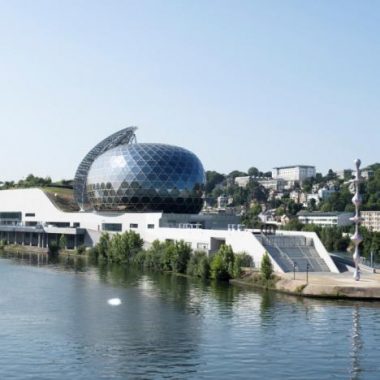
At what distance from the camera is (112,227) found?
90.1 m

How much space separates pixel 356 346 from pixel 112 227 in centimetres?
6020

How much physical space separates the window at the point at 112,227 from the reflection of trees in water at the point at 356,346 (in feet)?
166

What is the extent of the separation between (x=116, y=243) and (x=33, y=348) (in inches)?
1865

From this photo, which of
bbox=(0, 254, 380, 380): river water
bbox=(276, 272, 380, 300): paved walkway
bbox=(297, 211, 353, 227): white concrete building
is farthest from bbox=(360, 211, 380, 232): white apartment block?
bbox=(0, 254, 380, 380): river water

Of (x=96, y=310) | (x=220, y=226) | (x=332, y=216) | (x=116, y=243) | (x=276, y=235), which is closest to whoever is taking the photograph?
(x=96, y=310)

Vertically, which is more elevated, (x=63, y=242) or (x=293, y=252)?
(x=293, y=252)

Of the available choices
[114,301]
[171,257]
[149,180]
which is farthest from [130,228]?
[114,301]

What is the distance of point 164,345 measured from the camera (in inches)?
1275

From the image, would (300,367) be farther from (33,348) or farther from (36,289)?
(36,289)

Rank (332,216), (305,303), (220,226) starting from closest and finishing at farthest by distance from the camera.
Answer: (305,303)
(220,226)
(332,216)

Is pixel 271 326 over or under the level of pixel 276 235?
under

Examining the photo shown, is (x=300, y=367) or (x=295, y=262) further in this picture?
(x=295, y=262)

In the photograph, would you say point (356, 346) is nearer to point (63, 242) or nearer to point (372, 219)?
point (63, 242)

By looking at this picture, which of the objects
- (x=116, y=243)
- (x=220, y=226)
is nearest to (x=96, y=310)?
(x=116, y=243)
